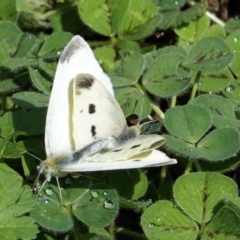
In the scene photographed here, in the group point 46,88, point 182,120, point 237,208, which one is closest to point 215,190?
point 237,208

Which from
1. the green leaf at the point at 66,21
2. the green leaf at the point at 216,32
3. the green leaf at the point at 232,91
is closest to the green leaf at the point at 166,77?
the green leaf at the point at 232,91

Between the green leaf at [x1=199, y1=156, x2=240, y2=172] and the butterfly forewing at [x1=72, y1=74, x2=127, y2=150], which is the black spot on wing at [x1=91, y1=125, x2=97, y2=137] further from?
the green leaf at [x1=199, y1=156, x2=240, y2=172]

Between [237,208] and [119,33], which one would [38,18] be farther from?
[237,208]

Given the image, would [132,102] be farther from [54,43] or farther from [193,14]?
[193,14]

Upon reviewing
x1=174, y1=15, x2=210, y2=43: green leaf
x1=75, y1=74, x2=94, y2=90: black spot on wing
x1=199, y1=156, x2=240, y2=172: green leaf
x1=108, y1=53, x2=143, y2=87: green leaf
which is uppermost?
x1=75, y1=74, x2=94, y2=90: black spot on wing

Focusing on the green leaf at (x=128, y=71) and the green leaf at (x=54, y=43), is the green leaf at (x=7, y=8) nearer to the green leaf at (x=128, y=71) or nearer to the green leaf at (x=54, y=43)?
the green leaf at (x=54, y=43)

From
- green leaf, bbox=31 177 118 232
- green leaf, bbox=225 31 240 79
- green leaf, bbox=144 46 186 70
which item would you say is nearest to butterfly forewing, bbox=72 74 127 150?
green leaf, bbox=31 177 118 232
